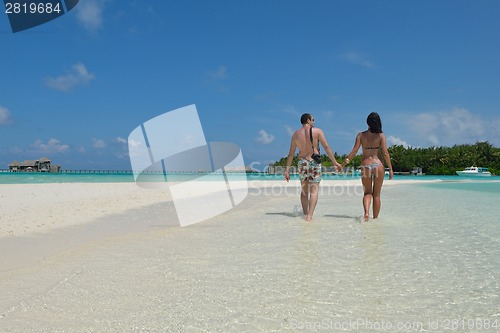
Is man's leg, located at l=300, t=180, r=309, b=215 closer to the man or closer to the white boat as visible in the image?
the man

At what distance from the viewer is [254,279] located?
3.71 m

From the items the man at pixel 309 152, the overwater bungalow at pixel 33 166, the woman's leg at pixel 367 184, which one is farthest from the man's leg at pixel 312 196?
the overwater bungalow at pixel 33 166

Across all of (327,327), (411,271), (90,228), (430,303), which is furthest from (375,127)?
(90,228)

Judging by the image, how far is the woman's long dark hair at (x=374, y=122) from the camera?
7.35 metres

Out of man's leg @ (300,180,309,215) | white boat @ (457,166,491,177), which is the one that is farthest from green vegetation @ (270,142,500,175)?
man's leg @ (300,180,309,215)

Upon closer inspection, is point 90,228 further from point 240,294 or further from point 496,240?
point 496,240

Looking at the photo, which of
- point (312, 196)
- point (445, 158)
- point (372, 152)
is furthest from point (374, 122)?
point (445, 158)

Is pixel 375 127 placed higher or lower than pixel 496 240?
higher

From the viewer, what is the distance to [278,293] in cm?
327

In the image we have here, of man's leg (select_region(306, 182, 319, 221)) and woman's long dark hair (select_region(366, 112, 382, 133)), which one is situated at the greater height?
woman's long dark hair (select_region(366, 112, 382, 133))

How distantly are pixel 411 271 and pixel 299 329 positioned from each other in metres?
1.99

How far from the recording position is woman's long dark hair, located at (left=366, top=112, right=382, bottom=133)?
735 centimetres

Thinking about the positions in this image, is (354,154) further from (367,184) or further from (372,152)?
(367,184)

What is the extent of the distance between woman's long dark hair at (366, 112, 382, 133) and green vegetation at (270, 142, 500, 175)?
91.2 meters
